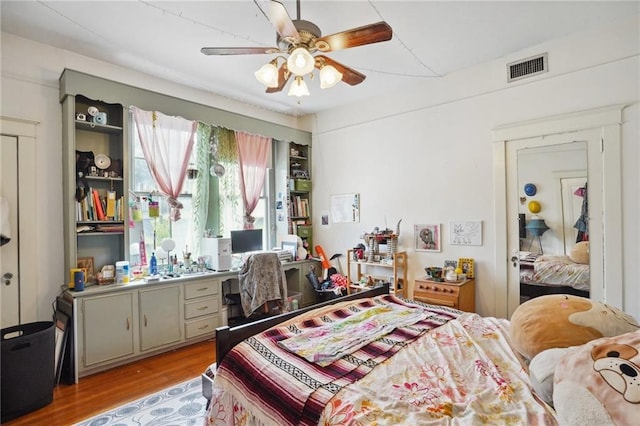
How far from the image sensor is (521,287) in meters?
3.20

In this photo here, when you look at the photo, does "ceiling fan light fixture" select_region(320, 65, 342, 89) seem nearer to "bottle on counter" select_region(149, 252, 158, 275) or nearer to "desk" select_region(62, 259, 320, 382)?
"desk" select_region(62, 259, 320, 382)

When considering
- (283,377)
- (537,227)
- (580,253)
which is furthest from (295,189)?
(283,377)

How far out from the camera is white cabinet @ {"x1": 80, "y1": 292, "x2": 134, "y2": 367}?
2.77 m

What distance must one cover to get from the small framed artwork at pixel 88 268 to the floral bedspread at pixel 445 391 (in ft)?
9.43

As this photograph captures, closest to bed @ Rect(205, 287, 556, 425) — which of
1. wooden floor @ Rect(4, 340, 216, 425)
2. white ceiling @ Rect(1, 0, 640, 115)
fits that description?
wooden floor @ Rect(4, 340, 216, 425)

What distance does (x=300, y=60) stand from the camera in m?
2.02

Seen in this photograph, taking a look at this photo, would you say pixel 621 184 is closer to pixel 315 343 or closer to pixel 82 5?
pixel 315 343

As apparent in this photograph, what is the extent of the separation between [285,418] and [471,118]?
3.36 metres

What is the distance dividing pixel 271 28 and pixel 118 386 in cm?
319

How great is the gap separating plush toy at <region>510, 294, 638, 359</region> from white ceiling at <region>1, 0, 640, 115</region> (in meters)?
2.19

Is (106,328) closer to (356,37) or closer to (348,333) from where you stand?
(348,333)

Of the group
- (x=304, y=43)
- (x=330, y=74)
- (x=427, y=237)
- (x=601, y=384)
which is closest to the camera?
(x=601, y=384)

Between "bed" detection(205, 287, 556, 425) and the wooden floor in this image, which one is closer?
"bed" detection(205, 287, 556, 425)

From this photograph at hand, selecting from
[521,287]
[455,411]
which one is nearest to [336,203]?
[521,287]
